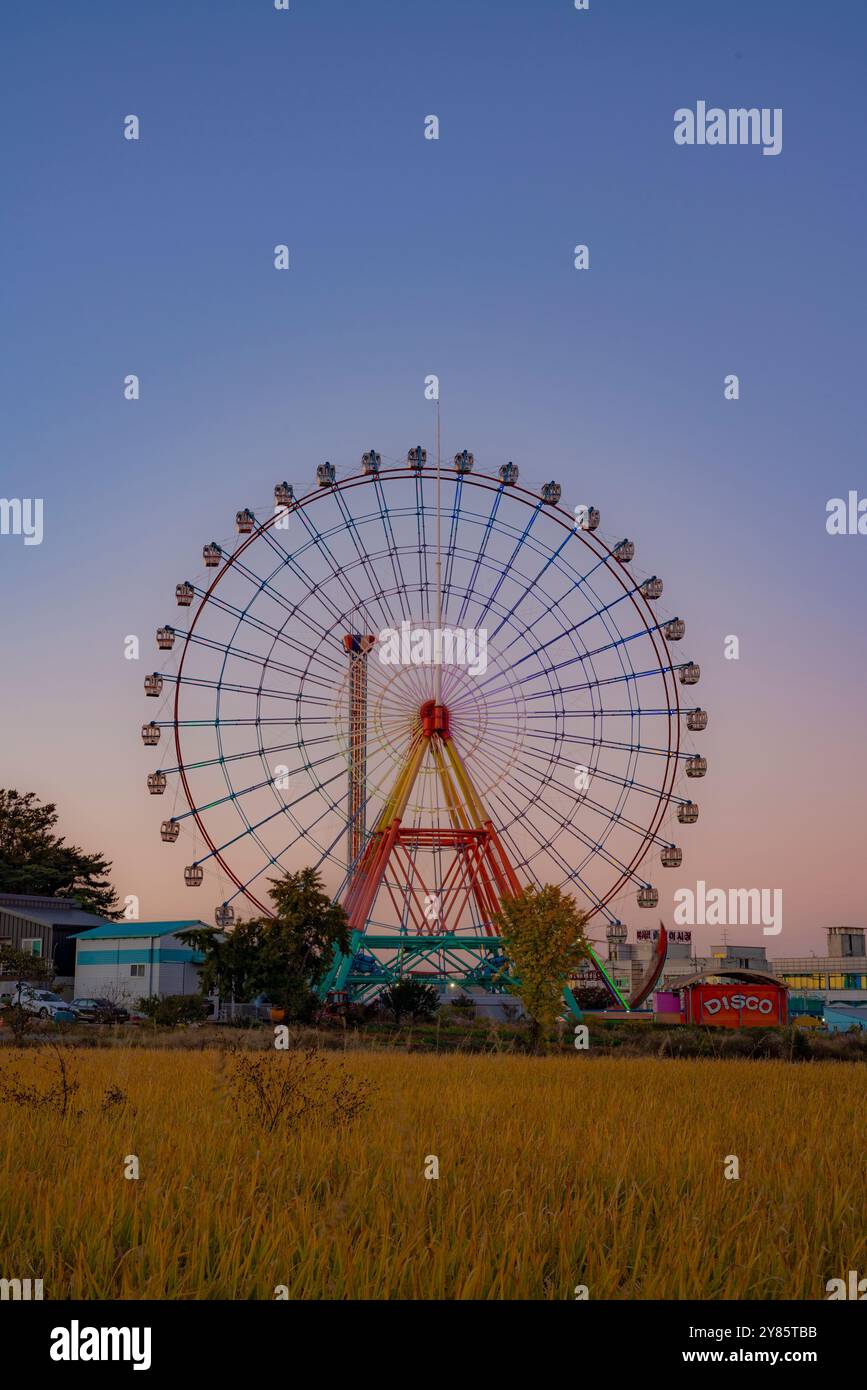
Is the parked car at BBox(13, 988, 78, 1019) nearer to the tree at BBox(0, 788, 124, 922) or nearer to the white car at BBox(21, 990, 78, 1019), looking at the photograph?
the white car at BBox(21, 990, 78, 1019)

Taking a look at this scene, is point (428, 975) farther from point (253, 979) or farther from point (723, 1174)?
point (723, 1174)

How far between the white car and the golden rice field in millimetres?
32419

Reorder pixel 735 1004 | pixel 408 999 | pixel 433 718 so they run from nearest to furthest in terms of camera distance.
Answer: pixel 433 718 → pixel 408 999 → pixel 735 1004

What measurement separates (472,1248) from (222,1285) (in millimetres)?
1468

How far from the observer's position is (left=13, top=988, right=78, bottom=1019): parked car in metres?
44.5

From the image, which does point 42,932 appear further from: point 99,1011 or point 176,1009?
point 176,1009

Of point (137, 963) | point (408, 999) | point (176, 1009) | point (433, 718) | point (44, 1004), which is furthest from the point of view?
point (137, 963)

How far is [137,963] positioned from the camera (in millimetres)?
56062

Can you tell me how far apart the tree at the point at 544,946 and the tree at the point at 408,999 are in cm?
1110

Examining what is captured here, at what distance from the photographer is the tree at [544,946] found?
3269 cm

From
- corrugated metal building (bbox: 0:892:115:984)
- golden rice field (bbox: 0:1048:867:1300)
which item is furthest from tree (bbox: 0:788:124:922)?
golden rice field (bbox: 0:1048:867:1300)

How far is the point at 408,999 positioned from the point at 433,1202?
3770cm

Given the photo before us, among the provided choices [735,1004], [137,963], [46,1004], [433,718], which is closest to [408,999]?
[433,718]

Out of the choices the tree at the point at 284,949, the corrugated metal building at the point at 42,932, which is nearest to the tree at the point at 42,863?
the corrugated metal building at the point at 42,932
